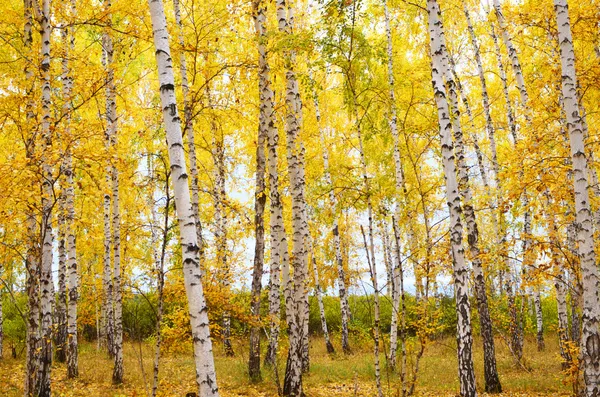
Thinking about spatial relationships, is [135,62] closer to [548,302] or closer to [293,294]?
[293,294]

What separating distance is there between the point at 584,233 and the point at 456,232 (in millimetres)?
1541

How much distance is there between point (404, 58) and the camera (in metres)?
15.7

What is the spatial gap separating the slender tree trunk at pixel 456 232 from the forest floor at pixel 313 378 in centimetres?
128

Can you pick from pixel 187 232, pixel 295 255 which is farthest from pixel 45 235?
pixel 295 255

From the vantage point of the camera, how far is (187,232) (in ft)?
14.2

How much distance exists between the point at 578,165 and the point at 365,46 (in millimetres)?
3458

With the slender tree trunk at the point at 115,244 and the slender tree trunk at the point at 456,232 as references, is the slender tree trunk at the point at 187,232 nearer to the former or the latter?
the slender tree trunk at the point at 456,232

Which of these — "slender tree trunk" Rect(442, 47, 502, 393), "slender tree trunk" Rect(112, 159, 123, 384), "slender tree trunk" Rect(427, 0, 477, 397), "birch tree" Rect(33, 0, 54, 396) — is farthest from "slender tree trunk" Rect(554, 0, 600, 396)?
"slender tree trunk" Rect(112, 159, 123, 384)

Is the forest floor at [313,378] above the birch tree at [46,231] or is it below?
below

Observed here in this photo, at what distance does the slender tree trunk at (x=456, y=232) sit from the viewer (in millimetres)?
6031

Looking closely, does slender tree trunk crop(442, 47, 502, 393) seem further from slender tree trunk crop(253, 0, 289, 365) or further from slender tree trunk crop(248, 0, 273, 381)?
slender tree trunk crop(248, 0, 273, 381)

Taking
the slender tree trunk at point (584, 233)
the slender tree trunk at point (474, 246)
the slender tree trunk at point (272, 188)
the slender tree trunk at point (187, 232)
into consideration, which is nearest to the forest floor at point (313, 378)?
the slender tree trunk at point (474, 246)

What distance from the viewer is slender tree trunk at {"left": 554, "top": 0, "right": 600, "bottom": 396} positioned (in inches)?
222

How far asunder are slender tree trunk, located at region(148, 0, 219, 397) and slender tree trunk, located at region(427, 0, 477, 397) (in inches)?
135
